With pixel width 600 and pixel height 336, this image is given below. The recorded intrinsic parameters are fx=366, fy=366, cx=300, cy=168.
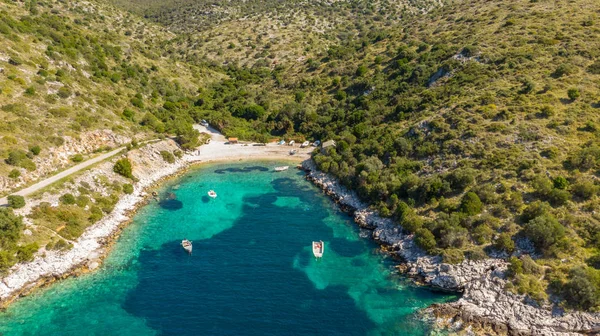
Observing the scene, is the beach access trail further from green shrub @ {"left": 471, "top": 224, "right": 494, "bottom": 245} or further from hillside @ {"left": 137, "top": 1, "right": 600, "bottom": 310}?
green shrub @ {"left": 471, "top": 224, "right": 494, "bottom": 245}

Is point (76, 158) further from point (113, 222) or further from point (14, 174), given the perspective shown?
point (113, 222)

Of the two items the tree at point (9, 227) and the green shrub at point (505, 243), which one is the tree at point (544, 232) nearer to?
the green shrub at point (505, 243)

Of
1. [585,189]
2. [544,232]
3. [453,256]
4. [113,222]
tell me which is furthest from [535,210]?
[113,222]

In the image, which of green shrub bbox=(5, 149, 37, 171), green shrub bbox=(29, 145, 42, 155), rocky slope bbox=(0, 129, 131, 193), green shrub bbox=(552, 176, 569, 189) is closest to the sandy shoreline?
rocky slope bbox=(0, 129, 131, 193)

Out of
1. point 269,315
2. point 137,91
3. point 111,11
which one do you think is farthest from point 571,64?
point 111,11

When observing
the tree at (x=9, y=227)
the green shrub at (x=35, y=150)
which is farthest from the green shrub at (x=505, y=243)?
the green shrub at (x=35, y=150)

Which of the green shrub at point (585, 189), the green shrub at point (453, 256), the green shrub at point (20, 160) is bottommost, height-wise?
the green shrub at point (453, 256)
